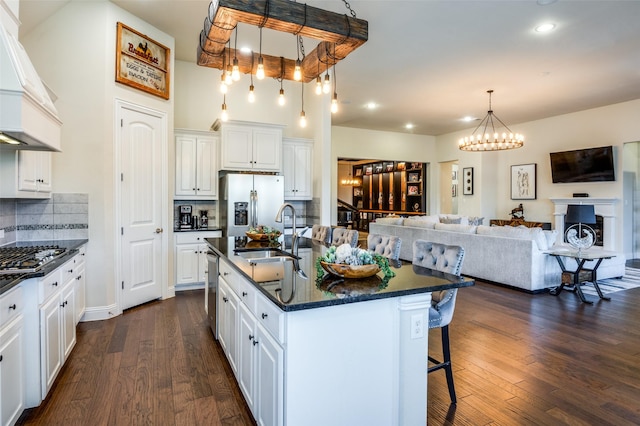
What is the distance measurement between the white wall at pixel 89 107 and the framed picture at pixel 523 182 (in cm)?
907

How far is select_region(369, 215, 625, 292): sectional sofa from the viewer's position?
5.11 meters

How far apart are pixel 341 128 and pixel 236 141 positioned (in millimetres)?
4982

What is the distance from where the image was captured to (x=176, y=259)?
16.7 ft

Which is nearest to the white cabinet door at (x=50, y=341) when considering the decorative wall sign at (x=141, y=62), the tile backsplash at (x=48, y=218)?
the tile backsplash at (x=48, y=218)

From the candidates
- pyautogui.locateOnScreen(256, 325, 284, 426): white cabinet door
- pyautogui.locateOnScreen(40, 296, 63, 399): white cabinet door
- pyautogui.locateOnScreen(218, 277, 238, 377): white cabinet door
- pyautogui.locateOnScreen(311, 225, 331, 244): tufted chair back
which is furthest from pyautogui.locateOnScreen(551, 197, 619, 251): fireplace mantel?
pyautogui.locateOnScreen(40, 296, 63, 399): white cabinet door

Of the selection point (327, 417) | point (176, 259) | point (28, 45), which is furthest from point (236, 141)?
point (327, 417)

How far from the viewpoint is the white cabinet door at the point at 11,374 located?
73.8 inches

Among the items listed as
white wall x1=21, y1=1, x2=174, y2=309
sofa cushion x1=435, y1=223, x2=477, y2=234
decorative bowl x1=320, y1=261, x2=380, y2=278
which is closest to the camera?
decorative bowl x1=320, y1=261, x2=380, y2=278

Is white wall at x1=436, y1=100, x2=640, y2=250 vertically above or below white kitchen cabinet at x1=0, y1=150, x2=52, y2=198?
above

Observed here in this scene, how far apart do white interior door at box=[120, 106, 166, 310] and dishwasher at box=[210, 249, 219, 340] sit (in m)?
1.29

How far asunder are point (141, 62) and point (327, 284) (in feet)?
12.8

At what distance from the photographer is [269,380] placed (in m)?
1.77

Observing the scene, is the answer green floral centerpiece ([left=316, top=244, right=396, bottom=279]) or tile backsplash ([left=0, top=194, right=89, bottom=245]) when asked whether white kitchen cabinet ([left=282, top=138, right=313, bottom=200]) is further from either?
green floral centerpiece ([left=316, top=244, right=396, bottom=279])

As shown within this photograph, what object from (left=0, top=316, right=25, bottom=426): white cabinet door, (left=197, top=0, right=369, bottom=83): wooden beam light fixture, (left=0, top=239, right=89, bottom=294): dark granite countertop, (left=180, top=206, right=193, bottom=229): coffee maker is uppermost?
(left=197, top=0, right=369, bottom=83): wooden beam light fixture
